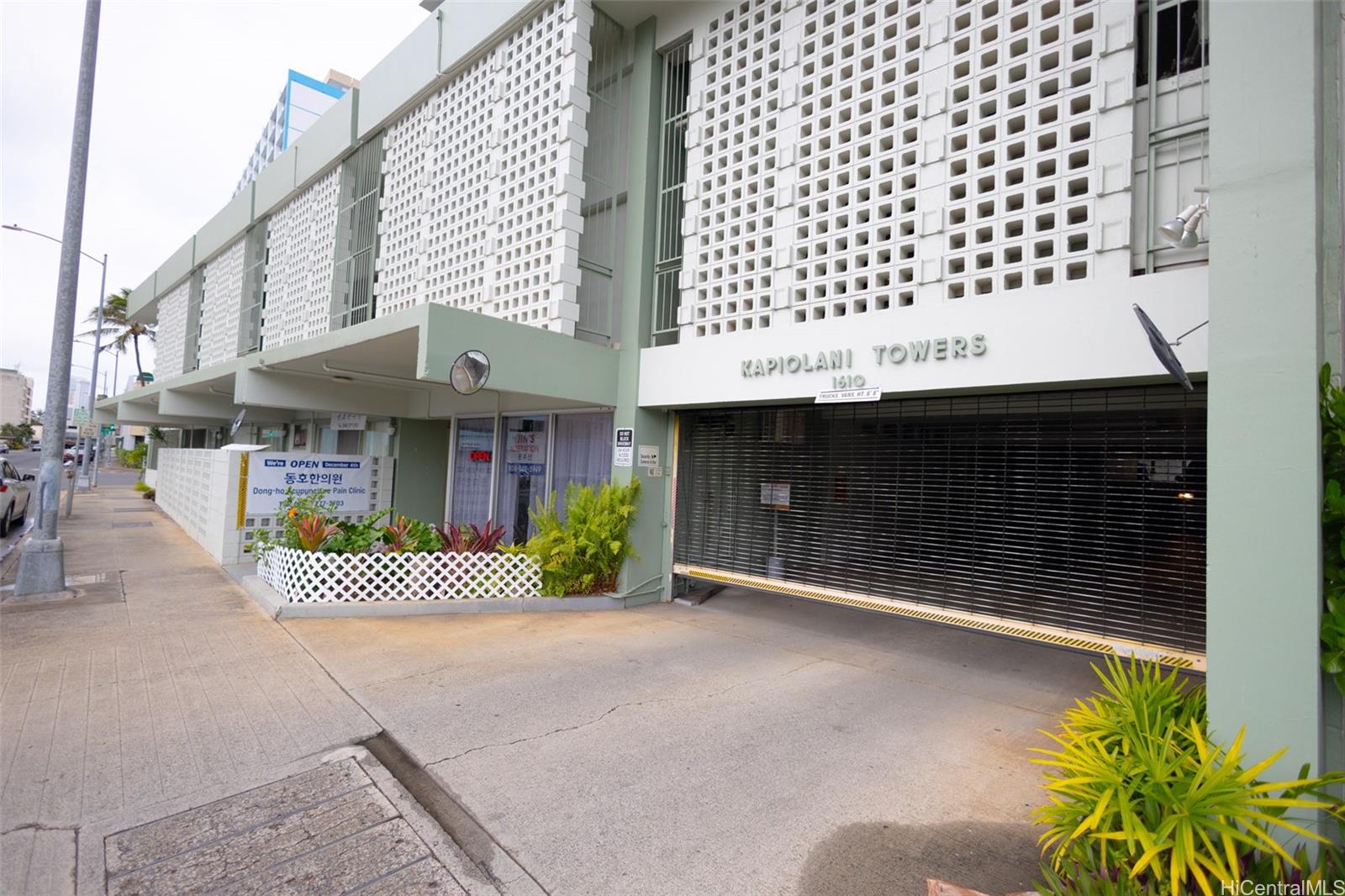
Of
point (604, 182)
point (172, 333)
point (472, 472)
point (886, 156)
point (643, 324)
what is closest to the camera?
point (886, 156)

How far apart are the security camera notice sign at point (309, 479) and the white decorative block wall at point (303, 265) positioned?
4.78m

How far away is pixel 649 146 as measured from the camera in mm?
9758

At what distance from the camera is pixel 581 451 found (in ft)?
34.1

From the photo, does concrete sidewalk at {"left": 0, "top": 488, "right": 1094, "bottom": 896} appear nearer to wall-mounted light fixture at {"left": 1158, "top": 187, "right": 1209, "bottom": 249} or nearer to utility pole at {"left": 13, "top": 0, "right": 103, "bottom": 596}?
utility pole at {"left": 13, "top": 0, "right": 103, "bottom": 596}

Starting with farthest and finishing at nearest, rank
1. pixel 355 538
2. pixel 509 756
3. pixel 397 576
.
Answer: pixel 355 538, pixel 397 576, pixel 509 756

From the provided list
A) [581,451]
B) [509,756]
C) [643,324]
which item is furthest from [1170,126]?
[581,451]

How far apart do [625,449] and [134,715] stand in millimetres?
5898

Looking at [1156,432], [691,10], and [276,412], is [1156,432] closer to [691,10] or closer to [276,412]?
[691,10]

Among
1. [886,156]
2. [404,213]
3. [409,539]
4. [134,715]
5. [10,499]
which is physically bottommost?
[134,715]

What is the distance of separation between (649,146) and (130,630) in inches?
346

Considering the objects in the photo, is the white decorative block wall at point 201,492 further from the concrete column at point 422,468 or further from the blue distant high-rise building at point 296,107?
the blue distant high-rise building at point 296,107

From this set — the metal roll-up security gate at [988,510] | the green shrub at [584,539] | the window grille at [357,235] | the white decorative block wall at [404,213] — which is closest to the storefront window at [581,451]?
the green shrub at [584,539]

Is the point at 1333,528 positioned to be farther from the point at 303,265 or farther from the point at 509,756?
the point at 303,265

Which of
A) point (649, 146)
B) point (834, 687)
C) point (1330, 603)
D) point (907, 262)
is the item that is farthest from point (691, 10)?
point (1330, 603)
